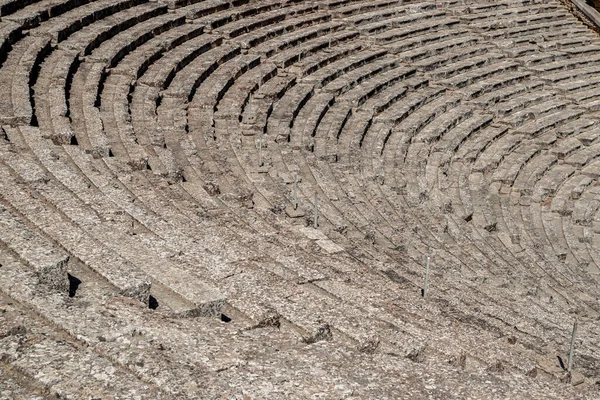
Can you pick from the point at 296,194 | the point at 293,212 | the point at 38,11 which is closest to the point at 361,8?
the point at 38,11

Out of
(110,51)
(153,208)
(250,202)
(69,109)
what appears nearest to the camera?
(153,208)

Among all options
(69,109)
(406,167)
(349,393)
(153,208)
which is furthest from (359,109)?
(349,393)

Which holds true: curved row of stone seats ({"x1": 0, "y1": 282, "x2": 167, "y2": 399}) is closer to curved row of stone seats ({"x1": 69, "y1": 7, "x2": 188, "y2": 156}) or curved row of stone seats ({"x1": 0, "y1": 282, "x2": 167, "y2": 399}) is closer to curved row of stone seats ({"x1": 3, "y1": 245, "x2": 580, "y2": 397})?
curved row of stone seats ({"x1": 3, "y1": 245, "x2": 580, "y2": 397})

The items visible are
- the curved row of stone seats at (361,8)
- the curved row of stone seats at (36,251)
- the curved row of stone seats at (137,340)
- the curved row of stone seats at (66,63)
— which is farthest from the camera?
the curved row of stone seats at (361,8)

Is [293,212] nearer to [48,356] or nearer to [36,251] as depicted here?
[36,251]

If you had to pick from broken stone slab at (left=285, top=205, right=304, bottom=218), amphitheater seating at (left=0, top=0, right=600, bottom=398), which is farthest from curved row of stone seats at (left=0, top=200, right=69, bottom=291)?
broken stone slab at (left=285, top=205, right=304, bottom=218)

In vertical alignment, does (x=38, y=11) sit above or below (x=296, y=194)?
above

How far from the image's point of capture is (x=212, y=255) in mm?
10039

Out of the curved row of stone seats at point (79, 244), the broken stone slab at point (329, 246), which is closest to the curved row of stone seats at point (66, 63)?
the curved row of stone seats at point (79, 244)

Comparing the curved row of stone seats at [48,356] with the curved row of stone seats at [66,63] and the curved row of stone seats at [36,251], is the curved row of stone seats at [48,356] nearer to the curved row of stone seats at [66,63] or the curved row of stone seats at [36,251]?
the curved row of stone seats at [36,251]

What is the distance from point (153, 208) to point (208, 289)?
10.7 feet

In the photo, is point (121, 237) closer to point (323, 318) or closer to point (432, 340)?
point (323, 318)

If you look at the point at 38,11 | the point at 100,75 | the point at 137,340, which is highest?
the point at 38,11

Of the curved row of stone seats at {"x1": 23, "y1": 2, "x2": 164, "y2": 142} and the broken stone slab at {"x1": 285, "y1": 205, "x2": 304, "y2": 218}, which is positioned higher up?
the curved row of stone seats at {"x1": 23, "y1": 2, "x2": 164, "y2": 142}
